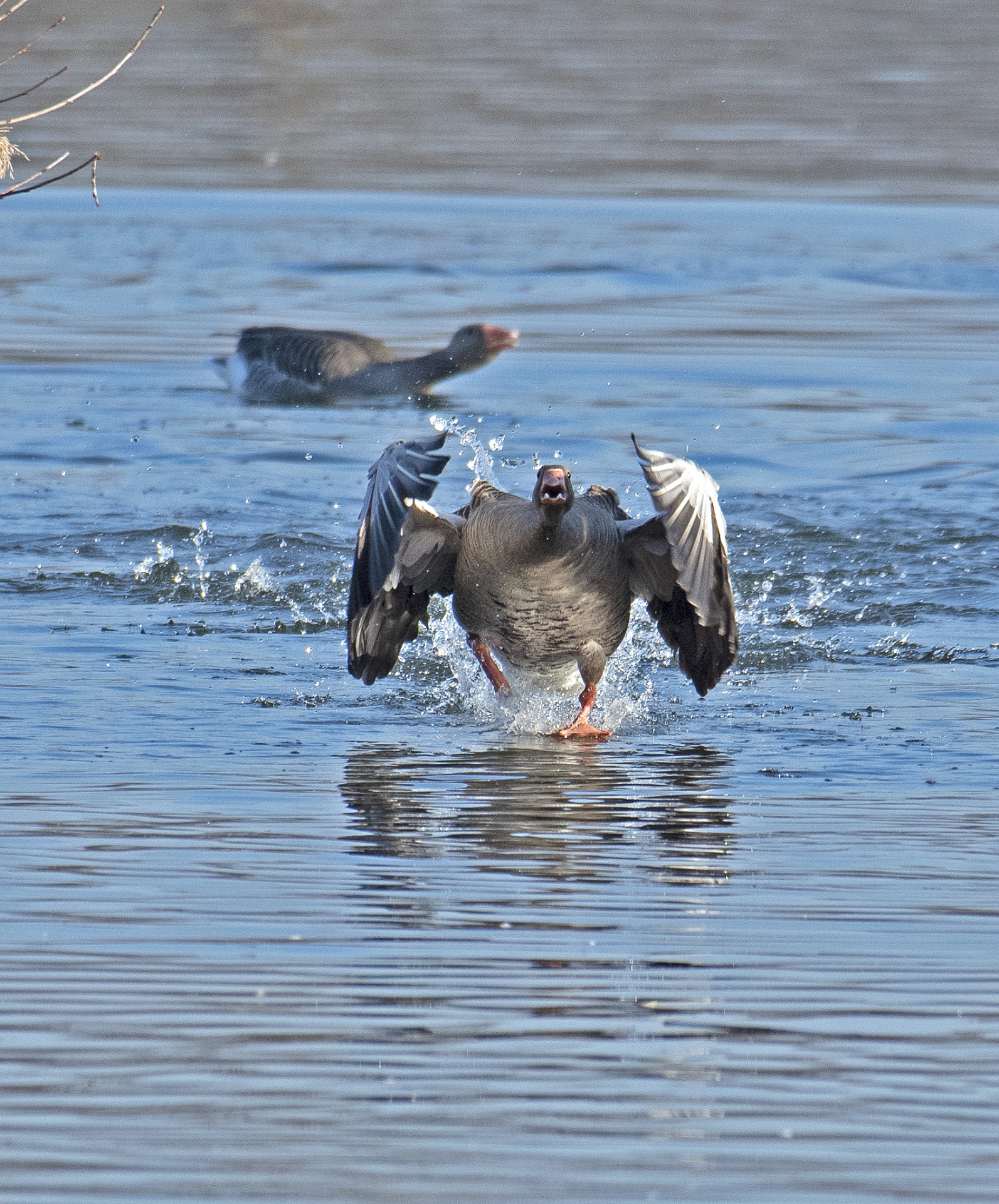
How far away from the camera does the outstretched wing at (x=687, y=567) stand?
276 inches

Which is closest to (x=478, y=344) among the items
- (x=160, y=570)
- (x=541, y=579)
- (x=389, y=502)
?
(x=160, y=570)

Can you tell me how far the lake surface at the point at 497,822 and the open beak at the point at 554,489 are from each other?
2.86ft

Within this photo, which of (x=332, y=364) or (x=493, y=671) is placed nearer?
(x=493, y=671)

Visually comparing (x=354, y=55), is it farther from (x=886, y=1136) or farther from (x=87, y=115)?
(x=886, y=1136)

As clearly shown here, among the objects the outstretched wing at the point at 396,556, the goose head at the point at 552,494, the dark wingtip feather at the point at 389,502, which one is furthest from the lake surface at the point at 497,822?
the goose head at the point at 552,494

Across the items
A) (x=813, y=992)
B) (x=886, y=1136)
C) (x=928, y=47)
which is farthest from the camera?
(x=928, y=47)

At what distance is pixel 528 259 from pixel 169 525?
8.77m

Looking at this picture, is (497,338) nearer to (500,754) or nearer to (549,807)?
(500,754)

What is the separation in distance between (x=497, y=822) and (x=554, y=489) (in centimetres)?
157

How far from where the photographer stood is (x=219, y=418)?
13.8 m

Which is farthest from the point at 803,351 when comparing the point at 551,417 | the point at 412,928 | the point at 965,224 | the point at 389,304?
the point at 412,928

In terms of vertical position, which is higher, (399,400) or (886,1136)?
(886,1136)

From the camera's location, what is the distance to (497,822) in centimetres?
603

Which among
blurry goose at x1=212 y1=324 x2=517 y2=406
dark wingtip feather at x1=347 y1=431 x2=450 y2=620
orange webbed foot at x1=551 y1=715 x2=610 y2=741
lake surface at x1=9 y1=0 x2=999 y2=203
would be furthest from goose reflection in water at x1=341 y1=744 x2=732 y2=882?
lake surface at x1=9 y1=0 x2=999 y2=203
